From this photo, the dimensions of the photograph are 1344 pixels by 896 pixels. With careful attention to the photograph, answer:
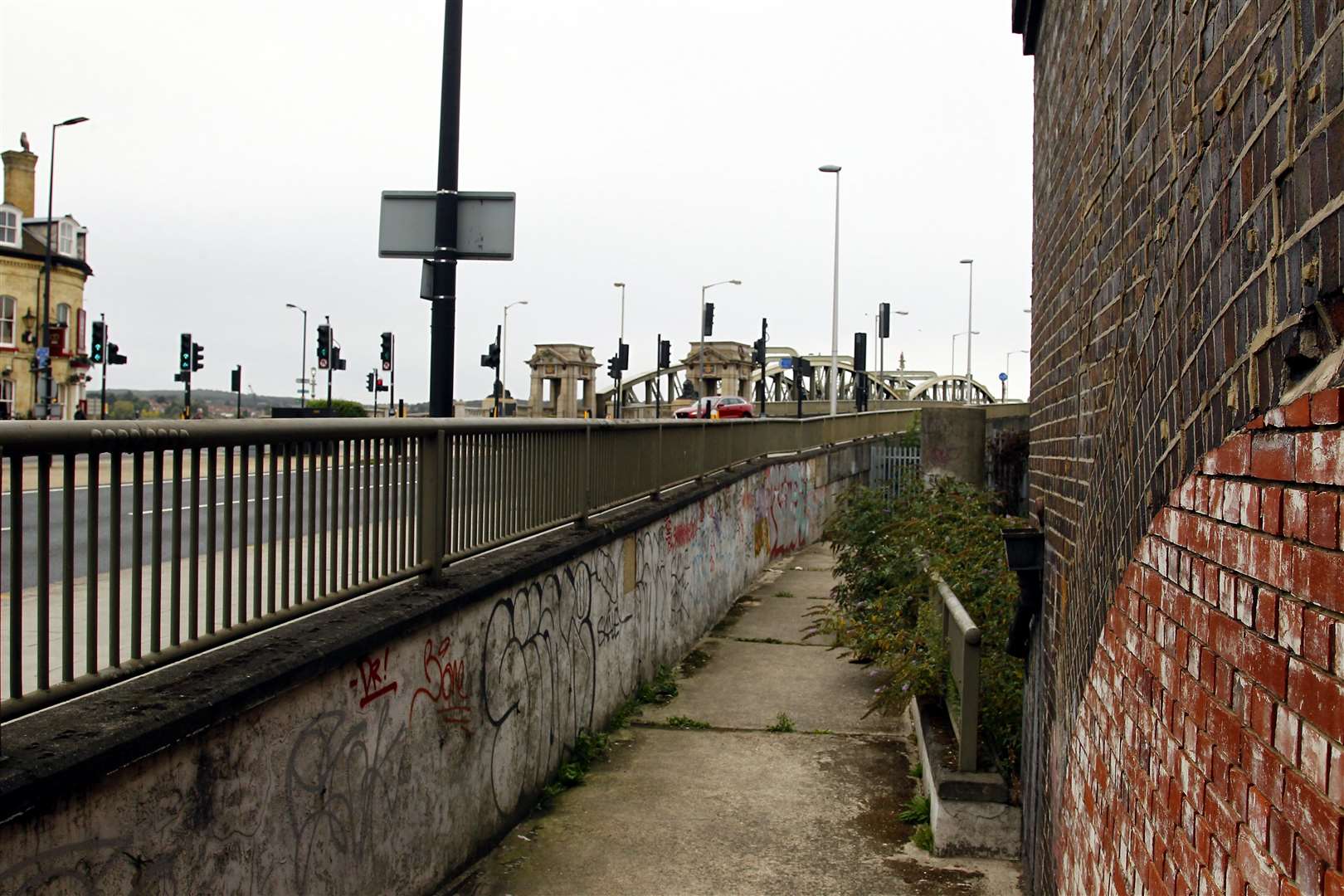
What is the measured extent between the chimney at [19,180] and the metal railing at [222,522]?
63772 mm

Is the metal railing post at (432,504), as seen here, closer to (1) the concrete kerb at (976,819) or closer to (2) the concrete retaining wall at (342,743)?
(2) the concrete retaining wall at (342,743)

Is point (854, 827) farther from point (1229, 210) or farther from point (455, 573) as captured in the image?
point (1229, 210)

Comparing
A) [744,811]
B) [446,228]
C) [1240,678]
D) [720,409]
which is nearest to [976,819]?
[744,811]

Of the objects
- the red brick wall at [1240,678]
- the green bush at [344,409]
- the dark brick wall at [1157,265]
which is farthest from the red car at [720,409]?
the red brick wall at [1240,678]

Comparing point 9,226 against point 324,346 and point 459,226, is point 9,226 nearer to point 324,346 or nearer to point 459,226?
point 324,346

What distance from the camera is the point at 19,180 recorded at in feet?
203

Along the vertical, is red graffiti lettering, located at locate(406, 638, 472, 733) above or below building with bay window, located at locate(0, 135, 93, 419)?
below

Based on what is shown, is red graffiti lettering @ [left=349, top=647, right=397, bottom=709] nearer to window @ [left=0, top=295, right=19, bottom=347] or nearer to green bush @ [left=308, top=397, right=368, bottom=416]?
green bush @ [left=308, top=397, right=368, bottom=416]

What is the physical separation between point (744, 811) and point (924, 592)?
9.70ft

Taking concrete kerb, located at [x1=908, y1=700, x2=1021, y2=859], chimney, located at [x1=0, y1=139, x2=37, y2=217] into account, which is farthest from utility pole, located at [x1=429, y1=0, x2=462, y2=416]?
chimney, located at [x1=0, y1=139, x2=37, y2=217]

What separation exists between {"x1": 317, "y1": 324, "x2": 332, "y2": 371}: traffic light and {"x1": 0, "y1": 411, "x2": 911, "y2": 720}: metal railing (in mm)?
48628

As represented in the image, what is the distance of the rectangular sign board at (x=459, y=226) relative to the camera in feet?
30.1

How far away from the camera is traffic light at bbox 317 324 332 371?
53812mm

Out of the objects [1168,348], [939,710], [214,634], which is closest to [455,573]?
[214,634]
